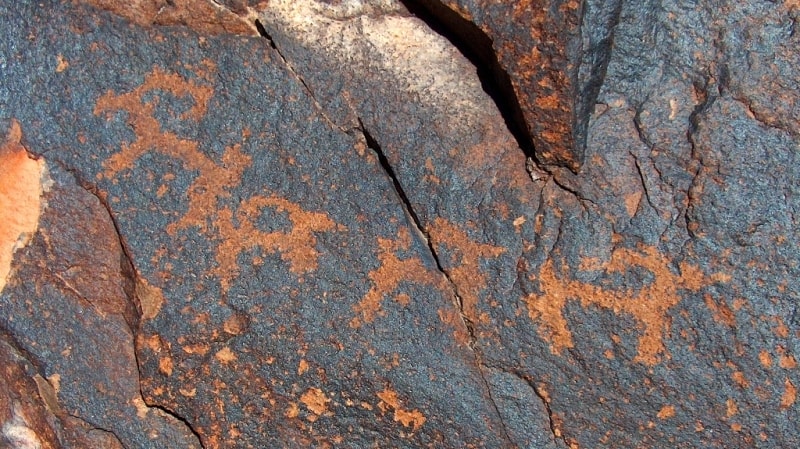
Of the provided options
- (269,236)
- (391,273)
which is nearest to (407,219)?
(391,273)

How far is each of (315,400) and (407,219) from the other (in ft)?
1.09

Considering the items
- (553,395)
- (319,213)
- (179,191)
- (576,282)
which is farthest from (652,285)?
(179,191)

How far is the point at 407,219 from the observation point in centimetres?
117

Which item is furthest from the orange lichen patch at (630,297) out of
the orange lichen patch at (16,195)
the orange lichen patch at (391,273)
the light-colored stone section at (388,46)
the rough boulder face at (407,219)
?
the orange lichen patch at (16,195)

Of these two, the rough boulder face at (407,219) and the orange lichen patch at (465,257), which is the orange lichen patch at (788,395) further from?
the orange lichen patch at (465,257)

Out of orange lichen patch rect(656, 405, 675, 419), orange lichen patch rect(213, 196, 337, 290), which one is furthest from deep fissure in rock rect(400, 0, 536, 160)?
orange lichen patch rect(656, 405, 675, 419)

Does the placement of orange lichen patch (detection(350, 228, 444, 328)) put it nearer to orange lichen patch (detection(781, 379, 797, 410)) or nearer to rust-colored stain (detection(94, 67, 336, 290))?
rust-colored stain (detection(94, 67, 336, 290))

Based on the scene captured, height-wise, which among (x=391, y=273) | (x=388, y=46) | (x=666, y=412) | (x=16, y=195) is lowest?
(x=16, y=195)

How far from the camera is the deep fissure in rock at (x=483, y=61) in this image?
108 centimetres

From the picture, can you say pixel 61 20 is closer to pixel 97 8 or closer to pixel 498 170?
pixel 97 8

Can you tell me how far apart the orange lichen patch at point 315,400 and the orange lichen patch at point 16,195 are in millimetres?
499

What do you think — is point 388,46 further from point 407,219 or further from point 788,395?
point 788,395

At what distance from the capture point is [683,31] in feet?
3.55

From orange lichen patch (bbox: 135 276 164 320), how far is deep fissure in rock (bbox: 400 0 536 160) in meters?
Result: 0.58
